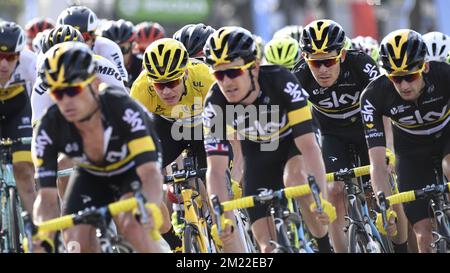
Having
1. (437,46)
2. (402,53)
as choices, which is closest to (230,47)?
(402,53)

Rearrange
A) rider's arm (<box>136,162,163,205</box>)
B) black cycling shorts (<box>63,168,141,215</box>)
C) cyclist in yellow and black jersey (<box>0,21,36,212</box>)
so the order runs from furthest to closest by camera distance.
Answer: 1. cyclist in yellow and black jersey (<box>0,21,36,212</box>)
2. black cycling shorts (<box>63,168,141,215</box>)
3. rider's arm (<box>136,162,163,205</box>)

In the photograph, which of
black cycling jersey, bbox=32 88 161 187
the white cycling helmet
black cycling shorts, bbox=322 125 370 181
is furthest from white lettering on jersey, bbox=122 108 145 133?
the white cycling helmet

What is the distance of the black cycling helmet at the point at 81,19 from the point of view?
45.6 feet

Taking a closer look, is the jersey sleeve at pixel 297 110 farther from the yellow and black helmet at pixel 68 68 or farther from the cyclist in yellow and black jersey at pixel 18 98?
the cyclist in yellow and black jersey at pixel 18 98

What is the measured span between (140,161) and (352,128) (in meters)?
4.11

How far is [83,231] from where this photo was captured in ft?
27.9

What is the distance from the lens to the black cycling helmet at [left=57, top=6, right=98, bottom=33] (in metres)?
13.9

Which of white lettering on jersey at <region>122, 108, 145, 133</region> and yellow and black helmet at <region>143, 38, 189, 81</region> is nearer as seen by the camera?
white lettering on jersey at <region>122, 108, 145, 133</region>

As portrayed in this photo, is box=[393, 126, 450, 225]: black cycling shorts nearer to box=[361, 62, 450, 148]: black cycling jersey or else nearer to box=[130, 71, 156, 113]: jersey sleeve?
box=[361, 62, 450, 148]: black cycling jersey

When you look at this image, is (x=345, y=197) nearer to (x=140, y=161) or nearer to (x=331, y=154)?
(x=331, y=154)

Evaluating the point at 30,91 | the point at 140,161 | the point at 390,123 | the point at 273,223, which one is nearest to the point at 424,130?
the point at 390,123

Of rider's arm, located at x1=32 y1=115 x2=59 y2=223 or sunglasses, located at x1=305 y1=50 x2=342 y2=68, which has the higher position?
sunglasses, located at x1=305 y1=50 x2=342 y2=68

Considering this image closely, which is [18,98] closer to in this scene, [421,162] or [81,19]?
[81,19]

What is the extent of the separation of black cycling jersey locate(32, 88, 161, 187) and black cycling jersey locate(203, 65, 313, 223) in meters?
1.06
